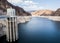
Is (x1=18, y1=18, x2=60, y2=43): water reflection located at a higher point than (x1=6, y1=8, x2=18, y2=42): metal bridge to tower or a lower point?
lower

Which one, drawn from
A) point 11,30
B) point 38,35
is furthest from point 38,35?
point 11,30

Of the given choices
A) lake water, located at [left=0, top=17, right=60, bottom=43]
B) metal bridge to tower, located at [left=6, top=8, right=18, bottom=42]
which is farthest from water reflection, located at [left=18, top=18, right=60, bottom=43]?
metal bridge to tower, located at [left=6, top=8, right=18, bottom=42]

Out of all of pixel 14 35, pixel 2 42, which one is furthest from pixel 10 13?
pixel 2 42

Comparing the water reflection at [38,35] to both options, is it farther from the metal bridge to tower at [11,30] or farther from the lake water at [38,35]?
the metal bridge to tower at [11,30]

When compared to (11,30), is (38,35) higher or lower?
lower

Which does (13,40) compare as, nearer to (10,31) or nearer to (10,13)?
(10,31)

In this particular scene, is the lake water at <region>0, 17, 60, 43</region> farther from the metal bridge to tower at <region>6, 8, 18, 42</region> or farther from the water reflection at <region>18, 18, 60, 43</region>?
the metal bridge to tower at <region>6, 8, 18, 42</region>

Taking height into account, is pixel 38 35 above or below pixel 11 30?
below

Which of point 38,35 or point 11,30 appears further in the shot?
point 38,35

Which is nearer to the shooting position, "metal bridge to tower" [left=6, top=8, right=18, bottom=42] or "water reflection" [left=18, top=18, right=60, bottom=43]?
"metal bridge to tower" [left=6, top=8, right=18, bottom=42]

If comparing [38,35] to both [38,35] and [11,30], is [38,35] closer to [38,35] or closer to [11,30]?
[38,35]

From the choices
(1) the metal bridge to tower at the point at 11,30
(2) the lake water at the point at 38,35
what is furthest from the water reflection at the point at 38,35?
(1) the metal bridge to tower at the point at 11,30
